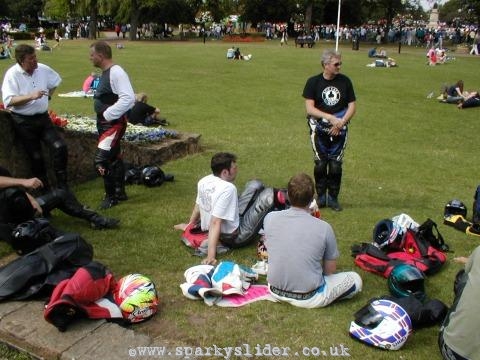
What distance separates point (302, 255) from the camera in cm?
438

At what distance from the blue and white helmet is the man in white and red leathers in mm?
3961

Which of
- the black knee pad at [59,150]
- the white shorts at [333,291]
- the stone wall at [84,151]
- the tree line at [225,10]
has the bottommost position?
the white shorts at [333,291]

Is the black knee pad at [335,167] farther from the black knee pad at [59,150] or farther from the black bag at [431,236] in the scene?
the black knee pad at [59,150]

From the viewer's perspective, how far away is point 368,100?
60.5 ft

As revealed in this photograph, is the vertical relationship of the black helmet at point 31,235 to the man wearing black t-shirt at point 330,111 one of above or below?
below

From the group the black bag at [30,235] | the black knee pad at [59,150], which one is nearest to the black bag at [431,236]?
the black bag at [30,235]

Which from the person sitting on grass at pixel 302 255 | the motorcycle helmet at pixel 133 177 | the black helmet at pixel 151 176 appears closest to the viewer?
the person sitting on grass at pixel 302 255

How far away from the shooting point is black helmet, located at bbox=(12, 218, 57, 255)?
502 cm

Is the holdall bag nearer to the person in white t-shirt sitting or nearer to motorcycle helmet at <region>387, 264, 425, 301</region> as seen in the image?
motorcycle helmet at <region>387, 264, 425, 301</region>

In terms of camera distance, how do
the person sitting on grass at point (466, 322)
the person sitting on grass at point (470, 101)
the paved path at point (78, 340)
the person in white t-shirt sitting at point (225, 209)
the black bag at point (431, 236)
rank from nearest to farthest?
the person sitting on grass at point (466, 322) < the paved path at point (78, 340) < the person in white t-shirt sitting at point (225, 209) < the black bag at point (431, 236) < the person sitting on grass at point (470, 101)

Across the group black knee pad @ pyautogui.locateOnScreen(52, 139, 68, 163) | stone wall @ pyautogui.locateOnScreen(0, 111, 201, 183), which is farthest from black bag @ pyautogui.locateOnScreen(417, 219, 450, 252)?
stone wall @ pyautogui.locateOnScreen(0, 111, 201, 183)

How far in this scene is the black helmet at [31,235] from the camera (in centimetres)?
502

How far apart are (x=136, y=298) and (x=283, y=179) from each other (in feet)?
16.8

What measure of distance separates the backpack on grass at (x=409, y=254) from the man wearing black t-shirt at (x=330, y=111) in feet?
5.52
